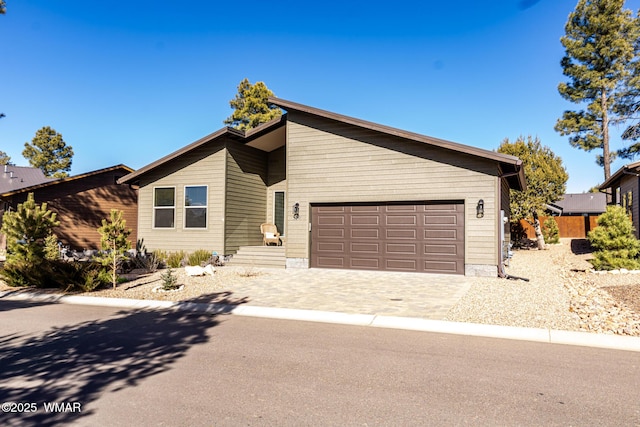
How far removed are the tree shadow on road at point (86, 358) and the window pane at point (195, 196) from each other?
28.8 feet

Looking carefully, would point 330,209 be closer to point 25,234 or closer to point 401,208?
point 401,208

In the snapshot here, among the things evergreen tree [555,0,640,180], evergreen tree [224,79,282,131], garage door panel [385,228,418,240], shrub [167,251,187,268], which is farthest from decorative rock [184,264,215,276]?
evergreen tree [555,0,640,180]

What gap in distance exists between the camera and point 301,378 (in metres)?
4.36

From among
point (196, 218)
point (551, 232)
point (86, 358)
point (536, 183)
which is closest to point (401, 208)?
point (196, 218)

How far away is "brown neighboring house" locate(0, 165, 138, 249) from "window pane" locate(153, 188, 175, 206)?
433cm

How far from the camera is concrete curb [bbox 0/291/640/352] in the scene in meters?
5.85

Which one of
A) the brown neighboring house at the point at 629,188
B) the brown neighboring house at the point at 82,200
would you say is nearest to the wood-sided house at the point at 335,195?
the brown neighboring house at the point at 629,188

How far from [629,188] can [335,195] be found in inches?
608

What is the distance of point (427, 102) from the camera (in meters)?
19.9

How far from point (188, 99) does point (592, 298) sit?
20827mm

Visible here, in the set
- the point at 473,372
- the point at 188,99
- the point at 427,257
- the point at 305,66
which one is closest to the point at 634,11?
the point at 305,66

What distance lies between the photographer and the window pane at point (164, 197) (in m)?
16.6

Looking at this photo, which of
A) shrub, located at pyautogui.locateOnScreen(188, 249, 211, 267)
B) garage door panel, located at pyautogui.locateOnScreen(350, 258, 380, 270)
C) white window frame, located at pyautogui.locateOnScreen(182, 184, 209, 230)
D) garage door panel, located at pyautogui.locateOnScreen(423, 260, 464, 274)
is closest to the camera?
garage door panel, located at pyautogui.locateOnScreen(423, 260, 464, 274)

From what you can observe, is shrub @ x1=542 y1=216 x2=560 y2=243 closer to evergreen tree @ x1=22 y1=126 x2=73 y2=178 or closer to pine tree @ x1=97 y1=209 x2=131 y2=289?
pine tree @ x1=97 y1=209 x2=131 y2=289
